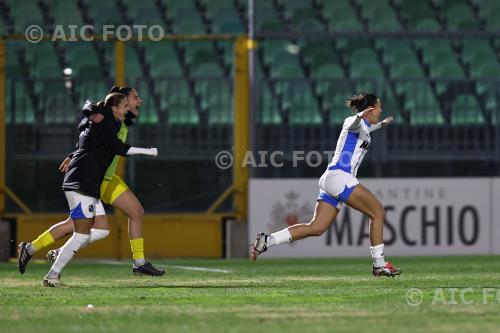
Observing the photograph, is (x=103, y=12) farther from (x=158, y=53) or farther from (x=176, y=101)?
(x=176, y=101)

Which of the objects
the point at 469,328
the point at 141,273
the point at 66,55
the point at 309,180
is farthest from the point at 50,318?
the point at 66,55

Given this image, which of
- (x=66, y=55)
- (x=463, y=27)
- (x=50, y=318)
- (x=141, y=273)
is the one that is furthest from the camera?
(x=463, y=27)

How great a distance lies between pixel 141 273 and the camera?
13352 mm

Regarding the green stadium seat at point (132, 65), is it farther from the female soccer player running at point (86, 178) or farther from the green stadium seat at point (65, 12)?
the female soccer player running at point (86, 178)

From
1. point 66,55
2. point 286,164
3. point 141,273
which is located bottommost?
point 141,273

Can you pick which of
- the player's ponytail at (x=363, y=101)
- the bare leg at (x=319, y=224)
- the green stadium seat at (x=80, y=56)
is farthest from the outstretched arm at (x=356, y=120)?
the green stadium seat at (x=80, y=56)

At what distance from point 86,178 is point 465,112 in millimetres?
8084

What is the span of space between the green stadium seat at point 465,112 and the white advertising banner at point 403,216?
859mm

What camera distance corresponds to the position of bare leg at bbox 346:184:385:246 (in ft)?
41.9

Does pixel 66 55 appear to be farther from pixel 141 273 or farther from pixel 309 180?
pixel 141 273

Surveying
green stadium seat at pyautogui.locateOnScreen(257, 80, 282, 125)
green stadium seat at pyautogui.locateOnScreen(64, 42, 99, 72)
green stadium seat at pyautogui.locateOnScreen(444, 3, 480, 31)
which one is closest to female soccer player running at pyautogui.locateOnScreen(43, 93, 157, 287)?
green stadium seat at pyautogui.locateOnScreen(257, 80, 282, 125)

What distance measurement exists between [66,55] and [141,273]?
7.70 m

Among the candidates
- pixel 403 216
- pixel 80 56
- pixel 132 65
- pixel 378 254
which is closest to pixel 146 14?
pixel 132 65

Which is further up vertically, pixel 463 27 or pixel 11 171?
pixel 463 27
